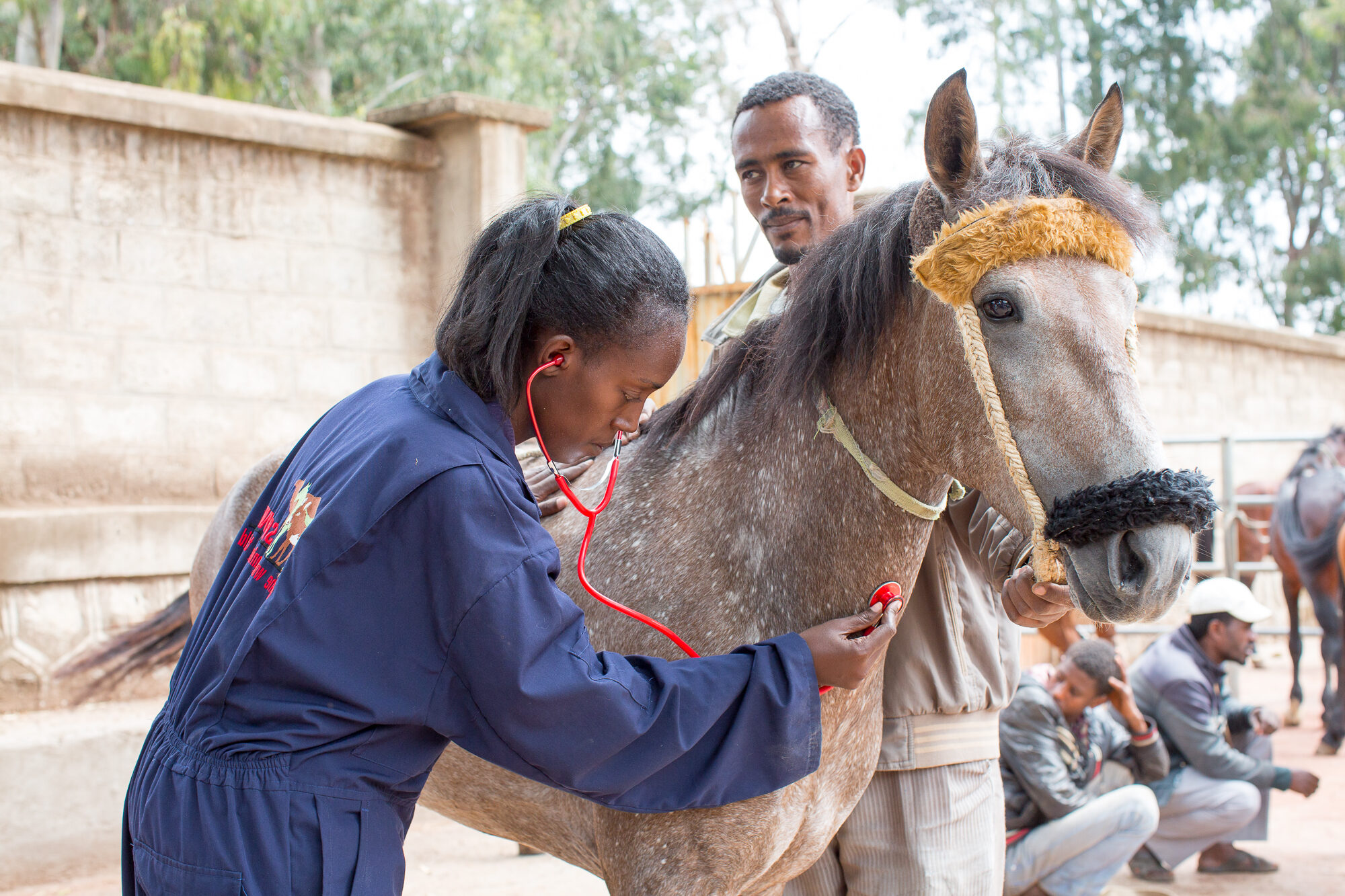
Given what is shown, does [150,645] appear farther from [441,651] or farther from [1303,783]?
[1303,783]

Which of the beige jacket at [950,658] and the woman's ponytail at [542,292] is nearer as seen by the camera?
the woman's ponytail at [542,292]

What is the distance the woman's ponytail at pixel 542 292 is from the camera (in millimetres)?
1549

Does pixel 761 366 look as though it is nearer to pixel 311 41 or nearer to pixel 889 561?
pixel 889 561

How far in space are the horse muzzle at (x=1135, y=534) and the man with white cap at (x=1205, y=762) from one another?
14.4 feet

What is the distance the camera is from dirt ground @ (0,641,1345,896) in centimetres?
471

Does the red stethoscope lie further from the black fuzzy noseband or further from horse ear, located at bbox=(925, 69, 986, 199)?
horse ear, located at bbox=(925, 69, 986, 199)

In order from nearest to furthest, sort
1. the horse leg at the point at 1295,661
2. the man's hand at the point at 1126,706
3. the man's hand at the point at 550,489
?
the man's hand at the point at 550,489 < the man's hand at the point at 1126,706 < the horse leg at the point at 1295,661

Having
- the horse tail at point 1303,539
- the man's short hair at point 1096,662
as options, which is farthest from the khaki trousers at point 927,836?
the horse tail at point 1303,539

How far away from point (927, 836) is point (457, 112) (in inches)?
201

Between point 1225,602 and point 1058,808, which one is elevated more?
point 1225,602

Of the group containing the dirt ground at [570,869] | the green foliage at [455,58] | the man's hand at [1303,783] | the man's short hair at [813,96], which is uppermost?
the green foliage at [455,58]

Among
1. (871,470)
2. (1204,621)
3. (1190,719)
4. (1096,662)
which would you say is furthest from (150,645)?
(1204,621)

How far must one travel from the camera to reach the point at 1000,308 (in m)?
1.61

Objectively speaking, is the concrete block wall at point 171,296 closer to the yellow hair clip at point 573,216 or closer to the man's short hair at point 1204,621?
the yellow hair clip at point 573,216
